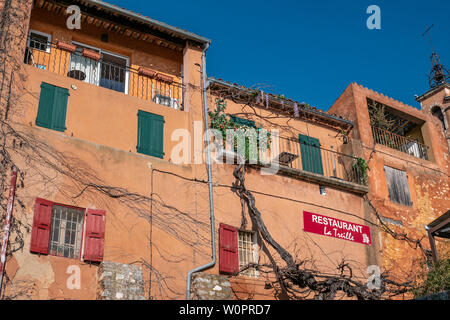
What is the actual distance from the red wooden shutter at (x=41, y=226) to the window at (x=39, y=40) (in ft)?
17.3

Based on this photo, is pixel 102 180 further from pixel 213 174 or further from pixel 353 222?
pixel 353 222

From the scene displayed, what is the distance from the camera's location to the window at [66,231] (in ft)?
39.9

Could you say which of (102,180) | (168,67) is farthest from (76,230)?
Result: (168,67)

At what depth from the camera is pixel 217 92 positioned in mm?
17703

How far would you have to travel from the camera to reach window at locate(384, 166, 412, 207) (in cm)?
1939

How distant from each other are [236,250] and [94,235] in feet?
12.7

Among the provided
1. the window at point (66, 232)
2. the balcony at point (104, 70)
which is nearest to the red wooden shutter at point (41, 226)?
the window at point (66, 232)

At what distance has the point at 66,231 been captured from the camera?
12.8 meters

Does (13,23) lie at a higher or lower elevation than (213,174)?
higher

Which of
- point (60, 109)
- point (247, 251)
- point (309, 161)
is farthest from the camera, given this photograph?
point (309, 161)

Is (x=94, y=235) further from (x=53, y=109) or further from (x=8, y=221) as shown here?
(x=53, y=109)

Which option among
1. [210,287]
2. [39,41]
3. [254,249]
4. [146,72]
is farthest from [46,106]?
[254,249]

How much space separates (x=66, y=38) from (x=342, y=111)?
9.97 metres

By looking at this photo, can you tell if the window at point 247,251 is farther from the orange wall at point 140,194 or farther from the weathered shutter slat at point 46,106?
the weathered shutter slat at point 46,106
